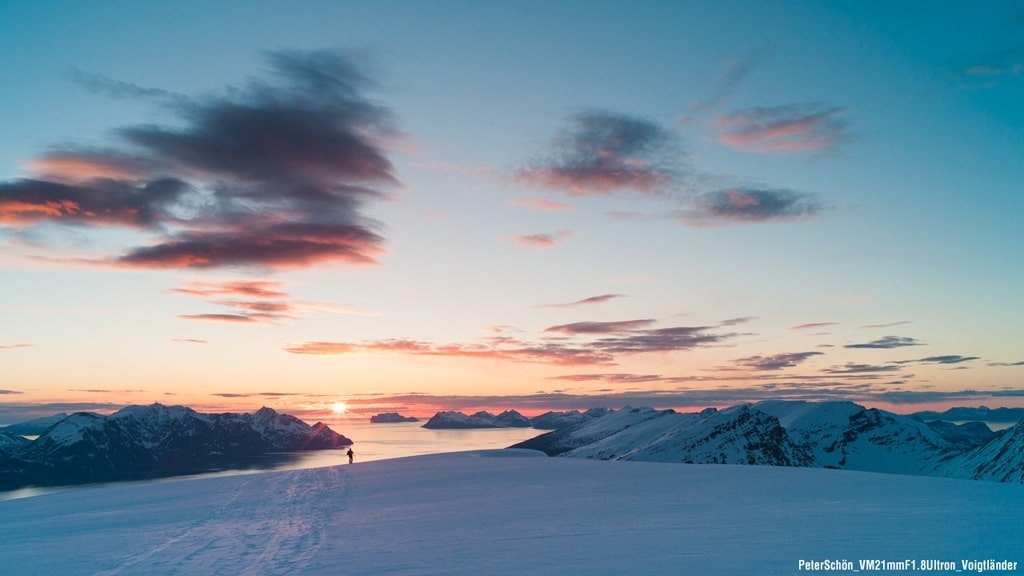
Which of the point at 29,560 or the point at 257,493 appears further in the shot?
the point at 257,493

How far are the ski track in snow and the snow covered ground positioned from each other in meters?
0.08

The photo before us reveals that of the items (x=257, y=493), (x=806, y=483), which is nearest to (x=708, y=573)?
(x=806, y=483)

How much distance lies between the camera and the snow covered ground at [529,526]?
14.5 m

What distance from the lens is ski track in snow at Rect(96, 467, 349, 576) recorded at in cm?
1573

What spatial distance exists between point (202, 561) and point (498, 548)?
7.99 metres

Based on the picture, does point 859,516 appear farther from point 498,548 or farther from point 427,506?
point 427,506

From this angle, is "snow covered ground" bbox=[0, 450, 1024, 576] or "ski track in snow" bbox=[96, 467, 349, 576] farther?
"ski track in snow" bbox=[96, 467, 349, 576]

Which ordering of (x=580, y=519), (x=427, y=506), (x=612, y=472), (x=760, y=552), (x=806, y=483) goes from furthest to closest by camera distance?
1. (x=612, y=472)
2. (x=806, y=483)
3. (x=427, y=506)
4. (x=580, y=519)
5. (x=760, y=552)

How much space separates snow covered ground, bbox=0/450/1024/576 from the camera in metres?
14.5

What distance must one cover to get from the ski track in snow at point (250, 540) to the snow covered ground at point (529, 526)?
8 centimetres

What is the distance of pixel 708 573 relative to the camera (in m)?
12.9

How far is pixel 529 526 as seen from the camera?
19016 mm

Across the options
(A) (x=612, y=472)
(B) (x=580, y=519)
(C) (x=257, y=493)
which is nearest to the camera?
(B) (x=580, y=519)

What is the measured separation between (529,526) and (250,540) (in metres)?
8.62
